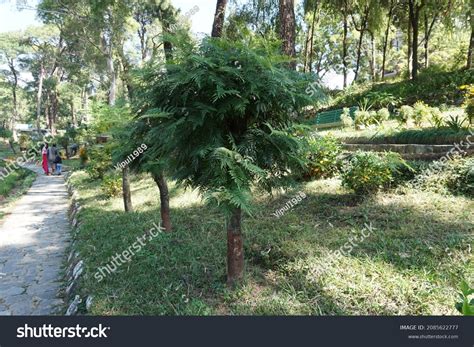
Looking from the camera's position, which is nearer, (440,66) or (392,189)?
(392,189)

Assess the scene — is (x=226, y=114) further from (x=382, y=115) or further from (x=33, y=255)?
(x=382, y=115)

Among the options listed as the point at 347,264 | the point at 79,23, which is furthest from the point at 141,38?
the point at 347,264

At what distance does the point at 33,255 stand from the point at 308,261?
5326 mm

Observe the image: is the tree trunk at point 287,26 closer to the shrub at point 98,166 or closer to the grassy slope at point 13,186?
the shrub at point 98,166

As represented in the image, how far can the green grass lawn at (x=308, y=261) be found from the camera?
328cm

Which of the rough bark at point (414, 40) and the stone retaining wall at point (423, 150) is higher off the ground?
the rough bark at point (414, 40)

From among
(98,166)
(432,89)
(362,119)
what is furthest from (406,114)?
(98,166)

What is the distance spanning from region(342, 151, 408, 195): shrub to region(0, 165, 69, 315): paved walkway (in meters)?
4.65

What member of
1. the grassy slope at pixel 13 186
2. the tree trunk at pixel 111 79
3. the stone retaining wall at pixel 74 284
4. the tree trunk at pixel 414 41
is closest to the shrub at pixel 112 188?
the grassy slope at pixel 13 186

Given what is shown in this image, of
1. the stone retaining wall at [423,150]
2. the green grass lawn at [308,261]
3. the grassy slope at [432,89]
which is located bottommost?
the green grass lawn at [308,261]

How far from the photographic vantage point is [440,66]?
714 inches

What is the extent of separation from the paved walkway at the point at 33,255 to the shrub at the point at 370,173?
465 cm
